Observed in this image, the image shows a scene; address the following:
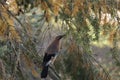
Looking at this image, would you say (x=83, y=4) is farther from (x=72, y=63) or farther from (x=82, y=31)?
(x=72, y=63)

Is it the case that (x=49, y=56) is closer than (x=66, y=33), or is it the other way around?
(x=49, y=56)

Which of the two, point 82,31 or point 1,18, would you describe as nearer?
point 1,18

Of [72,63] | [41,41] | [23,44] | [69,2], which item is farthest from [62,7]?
[72,63]

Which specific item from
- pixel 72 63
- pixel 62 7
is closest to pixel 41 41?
pixel 72 63

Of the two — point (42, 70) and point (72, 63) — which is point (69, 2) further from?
point (72, 63)

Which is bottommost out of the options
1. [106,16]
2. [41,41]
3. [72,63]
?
[72,63]

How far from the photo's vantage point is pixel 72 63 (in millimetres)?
4156

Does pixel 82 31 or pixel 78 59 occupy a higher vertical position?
→ pixel 82 31

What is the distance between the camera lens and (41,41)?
13.0 ft

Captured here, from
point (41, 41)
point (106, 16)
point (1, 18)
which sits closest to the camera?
point (1, 18)

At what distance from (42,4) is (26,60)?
480 millimetres

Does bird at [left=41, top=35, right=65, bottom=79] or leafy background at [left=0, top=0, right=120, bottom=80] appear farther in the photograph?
bird at [left=41, top=35, right=65, bottom=79]

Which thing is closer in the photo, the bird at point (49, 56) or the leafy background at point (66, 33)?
the leafy background at point (66, 33)

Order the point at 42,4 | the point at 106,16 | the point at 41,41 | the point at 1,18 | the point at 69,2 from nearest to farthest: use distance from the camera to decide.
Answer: the point at 1,18 → the point at 42,4 → the point at 69,2 → the point at 106,16 → the point at 41,41
